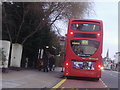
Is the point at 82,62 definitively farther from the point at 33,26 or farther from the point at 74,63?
the point at 33,26

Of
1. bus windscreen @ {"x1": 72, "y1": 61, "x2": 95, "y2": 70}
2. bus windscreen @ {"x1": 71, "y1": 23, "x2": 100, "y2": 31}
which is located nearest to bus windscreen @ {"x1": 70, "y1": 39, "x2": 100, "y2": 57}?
bus windscreen @ {"x1": 72, "y1": 61, "x2": 95, "y2": 70}

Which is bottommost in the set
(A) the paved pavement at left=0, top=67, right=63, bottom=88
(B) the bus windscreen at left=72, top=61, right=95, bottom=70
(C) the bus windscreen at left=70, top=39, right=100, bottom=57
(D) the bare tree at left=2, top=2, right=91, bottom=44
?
(A) the paved pavement at left=0, top=67, right=63, bottom=88

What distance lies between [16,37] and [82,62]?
889 centimetres

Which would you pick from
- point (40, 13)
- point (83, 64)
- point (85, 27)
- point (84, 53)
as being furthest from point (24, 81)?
point (40, 13)

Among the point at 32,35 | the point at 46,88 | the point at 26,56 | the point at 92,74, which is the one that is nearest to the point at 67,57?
the point at 92,74

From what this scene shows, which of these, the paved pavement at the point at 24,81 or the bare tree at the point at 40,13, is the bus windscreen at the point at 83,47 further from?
the bare tree at the point at 40,13

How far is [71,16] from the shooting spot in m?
28.0

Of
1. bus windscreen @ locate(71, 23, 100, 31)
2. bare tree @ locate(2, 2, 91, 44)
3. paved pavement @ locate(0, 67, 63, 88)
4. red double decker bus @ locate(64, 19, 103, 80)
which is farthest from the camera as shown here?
bare tree @ locate(2, 2, 91, 44)

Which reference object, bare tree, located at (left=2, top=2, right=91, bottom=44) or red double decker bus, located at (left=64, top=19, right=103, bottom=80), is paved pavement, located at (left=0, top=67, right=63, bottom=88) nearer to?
red double decker bus, located at (left=64, top=19, right=103, bottom=80)

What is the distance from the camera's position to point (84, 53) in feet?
67.4

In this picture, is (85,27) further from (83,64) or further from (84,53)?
(83,64)

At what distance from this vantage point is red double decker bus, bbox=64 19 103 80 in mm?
20422

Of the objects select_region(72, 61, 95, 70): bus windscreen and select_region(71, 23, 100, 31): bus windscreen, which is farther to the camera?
select_region(71, 23, 100, 31): bus windscreen

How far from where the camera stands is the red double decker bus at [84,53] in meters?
20.4
